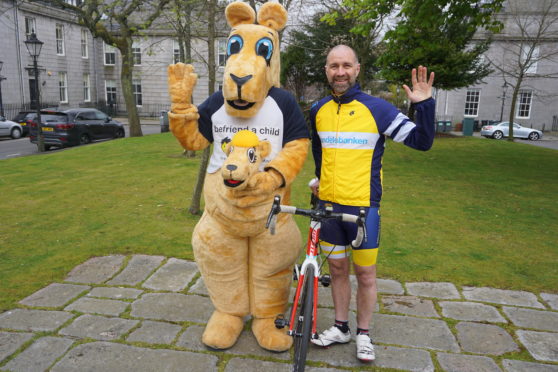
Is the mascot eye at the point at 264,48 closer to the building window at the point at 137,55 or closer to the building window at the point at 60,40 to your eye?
the building window at the point at 60,40

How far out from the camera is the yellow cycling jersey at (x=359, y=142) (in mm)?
3113

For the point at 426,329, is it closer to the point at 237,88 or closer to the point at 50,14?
the point at 237,88

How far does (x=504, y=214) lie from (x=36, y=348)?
22.3 feet

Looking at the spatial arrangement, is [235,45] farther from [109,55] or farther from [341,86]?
[109,55]

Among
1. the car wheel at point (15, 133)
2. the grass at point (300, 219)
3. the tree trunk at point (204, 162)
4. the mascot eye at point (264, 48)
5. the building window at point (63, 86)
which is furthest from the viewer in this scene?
the building window at point (63, 86)

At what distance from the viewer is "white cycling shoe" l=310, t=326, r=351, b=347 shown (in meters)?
3.39

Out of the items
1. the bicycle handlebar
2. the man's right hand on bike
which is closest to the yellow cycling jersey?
the man's right hand on bike

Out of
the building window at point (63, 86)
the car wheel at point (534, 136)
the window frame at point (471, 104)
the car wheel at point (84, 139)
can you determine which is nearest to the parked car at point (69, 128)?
the car wheel at point (84, 139)

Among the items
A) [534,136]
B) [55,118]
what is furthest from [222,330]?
[534,136]

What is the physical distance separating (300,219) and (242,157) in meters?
3.84

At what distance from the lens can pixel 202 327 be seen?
3.66 m

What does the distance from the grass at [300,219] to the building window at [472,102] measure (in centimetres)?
2284

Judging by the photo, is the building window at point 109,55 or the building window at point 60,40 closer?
the building window at point 60,40

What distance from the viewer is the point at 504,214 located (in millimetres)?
7406
